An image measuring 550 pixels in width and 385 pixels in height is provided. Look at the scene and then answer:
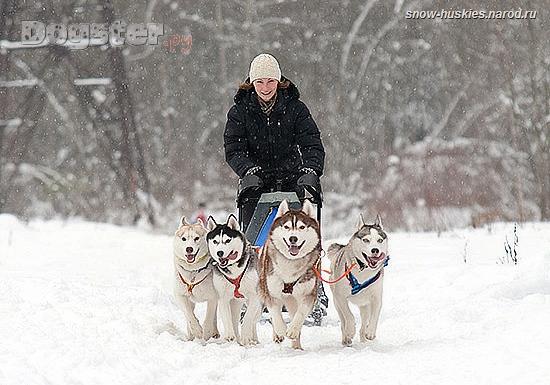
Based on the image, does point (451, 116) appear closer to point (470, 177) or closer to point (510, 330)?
point (470, 177)

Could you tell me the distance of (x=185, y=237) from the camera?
5488mm

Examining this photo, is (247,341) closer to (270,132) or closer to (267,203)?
(267,203)

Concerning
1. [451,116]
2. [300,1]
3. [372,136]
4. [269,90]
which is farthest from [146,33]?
[269,90]

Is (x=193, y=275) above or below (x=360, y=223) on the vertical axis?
below

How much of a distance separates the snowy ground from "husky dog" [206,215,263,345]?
0.19 m

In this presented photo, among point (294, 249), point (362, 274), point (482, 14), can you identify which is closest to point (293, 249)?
point (294, 249)

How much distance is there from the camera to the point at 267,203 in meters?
5.99

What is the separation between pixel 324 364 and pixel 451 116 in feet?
74.6

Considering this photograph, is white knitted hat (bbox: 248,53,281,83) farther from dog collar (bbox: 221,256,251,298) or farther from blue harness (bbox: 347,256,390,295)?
blue harness (bbox: 347,256,390,295)

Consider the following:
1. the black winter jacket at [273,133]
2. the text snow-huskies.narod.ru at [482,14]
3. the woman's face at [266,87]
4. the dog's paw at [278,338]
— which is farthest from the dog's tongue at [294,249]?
the text snow-huskies.narod.ru at [482,14]

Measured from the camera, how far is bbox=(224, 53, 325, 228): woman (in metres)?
5.90

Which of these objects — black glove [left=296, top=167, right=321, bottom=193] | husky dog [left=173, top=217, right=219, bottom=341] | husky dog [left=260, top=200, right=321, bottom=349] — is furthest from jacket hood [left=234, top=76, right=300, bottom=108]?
husky dog [left=260, top=200, right=321, bottom=349]

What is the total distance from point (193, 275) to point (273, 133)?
1182 millimetres

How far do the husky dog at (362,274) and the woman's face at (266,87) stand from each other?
123 centimetres
